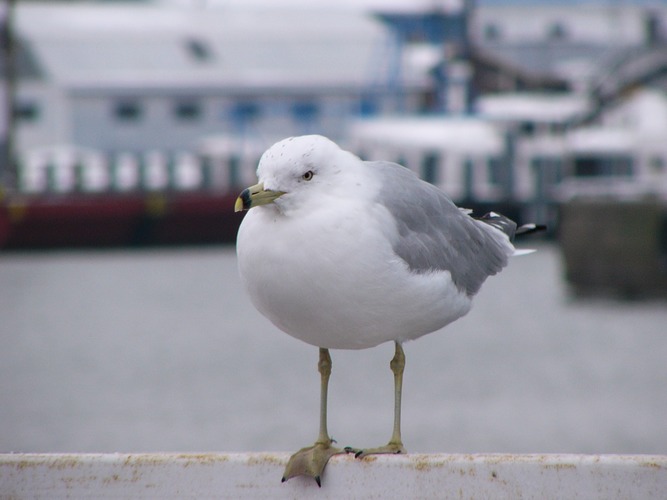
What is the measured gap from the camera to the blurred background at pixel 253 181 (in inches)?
527

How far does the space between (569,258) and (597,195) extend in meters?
1.30

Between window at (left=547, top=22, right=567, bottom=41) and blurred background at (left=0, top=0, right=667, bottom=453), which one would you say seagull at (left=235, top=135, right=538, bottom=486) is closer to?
blurred background at (left=0, top=0, right=667, bottom=453)

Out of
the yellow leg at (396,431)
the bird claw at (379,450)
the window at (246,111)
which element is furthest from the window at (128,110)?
the bird claw at (379,450)

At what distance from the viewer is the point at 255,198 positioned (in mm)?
3008

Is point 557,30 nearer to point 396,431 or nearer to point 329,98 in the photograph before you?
point 329,98

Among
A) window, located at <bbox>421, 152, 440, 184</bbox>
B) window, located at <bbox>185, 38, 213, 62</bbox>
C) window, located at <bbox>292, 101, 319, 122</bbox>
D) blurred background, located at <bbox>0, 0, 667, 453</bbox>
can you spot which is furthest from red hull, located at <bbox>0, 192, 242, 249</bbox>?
window, located at <bbox>185, 38, 213, 62</bbox>

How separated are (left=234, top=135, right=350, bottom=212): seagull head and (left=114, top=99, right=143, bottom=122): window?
38.0 meters

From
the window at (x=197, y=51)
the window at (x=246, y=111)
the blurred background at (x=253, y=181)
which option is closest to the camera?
the blurred background at (x=253, y=181)

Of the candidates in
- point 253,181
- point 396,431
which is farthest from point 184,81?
point 396,431

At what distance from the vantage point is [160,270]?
26094mm

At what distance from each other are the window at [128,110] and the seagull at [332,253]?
37780 mm

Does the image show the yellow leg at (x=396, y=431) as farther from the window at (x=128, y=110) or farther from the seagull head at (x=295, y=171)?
the window at (x=128, y=110)

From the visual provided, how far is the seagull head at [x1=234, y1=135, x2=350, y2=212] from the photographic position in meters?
3.04

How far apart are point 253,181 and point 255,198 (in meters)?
27.0
